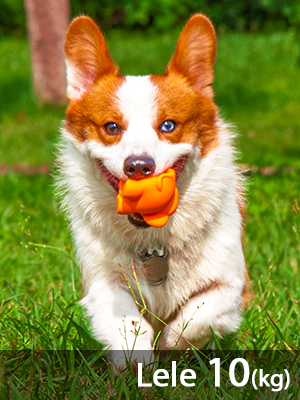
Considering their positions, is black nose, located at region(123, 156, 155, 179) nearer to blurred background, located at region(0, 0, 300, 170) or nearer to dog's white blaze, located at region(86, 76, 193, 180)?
dog's white blaze, located at region(86, 76, 193, 180)

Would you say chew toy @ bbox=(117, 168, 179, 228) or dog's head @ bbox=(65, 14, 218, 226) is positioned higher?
dog's head @ bbox=(65, 14, 218, 226)

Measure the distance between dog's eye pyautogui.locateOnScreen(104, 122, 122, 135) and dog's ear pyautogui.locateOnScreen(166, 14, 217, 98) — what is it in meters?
0.46

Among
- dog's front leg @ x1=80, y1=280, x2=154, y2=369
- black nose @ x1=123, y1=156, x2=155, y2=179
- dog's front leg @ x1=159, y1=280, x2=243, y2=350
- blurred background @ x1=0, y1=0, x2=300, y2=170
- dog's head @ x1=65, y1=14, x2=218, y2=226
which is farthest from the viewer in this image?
blurred background @ x1=0, y1=0, x2=300, y2=170

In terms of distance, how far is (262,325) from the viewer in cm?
316

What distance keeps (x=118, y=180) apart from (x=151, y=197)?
0.22m

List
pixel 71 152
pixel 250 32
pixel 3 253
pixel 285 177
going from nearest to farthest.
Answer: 1. pixel 71 152
2. pixel 3 253
3. pixel 285 177
4. pixel 250 32

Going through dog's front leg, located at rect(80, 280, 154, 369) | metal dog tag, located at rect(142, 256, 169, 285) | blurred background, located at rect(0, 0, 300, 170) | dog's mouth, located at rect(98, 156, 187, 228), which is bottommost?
blurred background, located at rect(0, 0, 300, 170)

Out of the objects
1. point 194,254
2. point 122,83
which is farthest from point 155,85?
point 194,254

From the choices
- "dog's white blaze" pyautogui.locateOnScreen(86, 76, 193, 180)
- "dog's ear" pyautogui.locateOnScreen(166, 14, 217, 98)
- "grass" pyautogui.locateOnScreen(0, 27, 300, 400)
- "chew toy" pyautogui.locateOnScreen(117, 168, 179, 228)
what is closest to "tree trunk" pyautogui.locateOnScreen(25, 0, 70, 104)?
"grass" pyautogui.locateOnScreen(0, 27, 300, 400)

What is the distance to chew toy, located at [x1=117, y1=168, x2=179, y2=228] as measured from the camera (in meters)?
2.49

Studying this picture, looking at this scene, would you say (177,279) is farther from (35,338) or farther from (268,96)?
(268,96)

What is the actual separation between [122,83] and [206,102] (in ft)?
1.38

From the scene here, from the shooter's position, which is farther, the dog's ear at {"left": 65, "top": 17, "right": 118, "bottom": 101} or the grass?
the dog's ear at {"left": 65, "top": 17, "right": 118, "bottom": 101}

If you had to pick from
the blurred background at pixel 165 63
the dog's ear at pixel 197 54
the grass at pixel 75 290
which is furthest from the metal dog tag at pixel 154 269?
the blurred background at pixel 165 63
